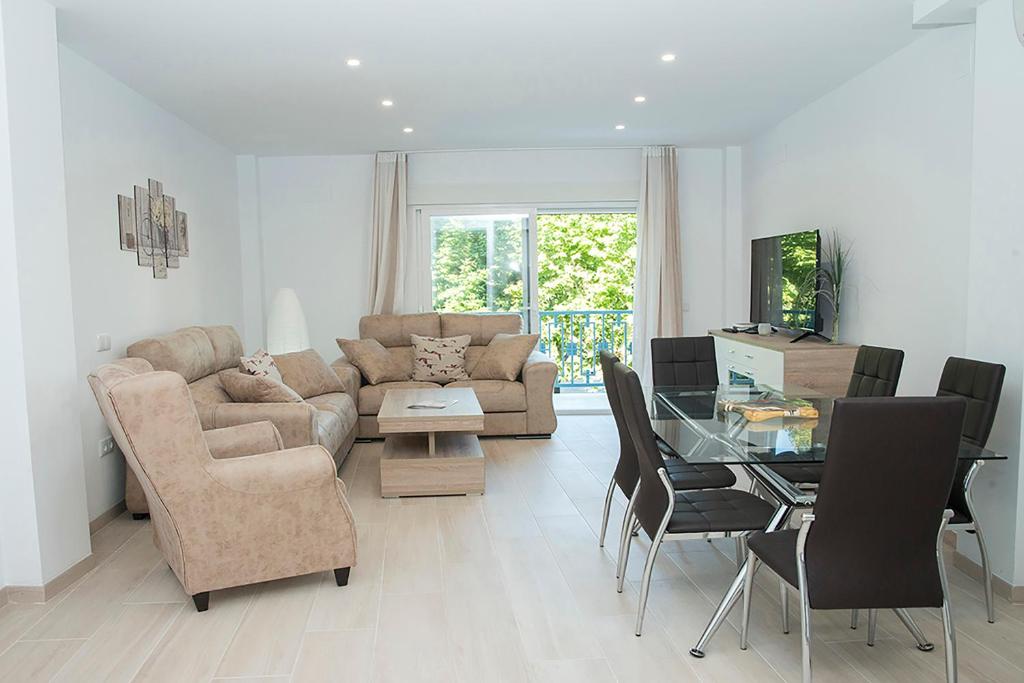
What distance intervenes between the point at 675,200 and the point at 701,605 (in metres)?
5.00

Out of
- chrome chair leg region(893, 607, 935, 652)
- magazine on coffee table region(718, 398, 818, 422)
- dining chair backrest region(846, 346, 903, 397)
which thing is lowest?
chrome chair leg region(893, 607, 935, 652)

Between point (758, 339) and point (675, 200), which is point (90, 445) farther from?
point (675, 200)

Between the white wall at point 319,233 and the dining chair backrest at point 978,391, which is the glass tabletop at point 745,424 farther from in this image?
the white wall at point 319,233

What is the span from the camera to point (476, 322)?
7.11 m

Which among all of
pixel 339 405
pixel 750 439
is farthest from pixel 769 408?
pixel 339 405

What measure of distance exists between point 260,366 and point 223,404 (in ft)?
2.43

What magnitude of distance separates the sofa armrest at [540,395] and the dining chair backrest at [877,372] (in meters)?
2.75

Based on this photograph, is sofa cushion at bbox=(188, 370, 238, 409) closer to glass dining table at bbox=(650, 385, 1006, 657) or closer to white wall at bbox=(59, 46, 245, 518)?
white wall at bbox=(59, 46, 245, 518)

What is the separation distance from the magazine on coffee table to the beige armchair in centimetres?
172

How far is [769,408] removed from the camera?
336cm

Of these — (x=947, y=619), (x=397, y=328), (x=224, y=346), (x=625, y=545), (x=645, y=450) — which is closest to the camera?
(x=947, y=619)

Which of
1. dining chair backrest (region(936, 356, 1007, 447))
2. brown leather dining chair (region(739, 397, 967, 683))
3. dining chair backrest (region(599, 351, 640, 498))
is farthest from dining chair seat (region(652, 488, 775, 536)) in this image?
dining chair backrest (region(936, 356, 1007, 447))

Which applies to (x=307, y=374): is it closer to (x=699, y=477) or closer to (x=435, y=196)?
(x=435, y=196)

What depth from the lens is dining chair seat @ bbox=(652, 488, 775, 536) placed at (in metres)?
2.83
